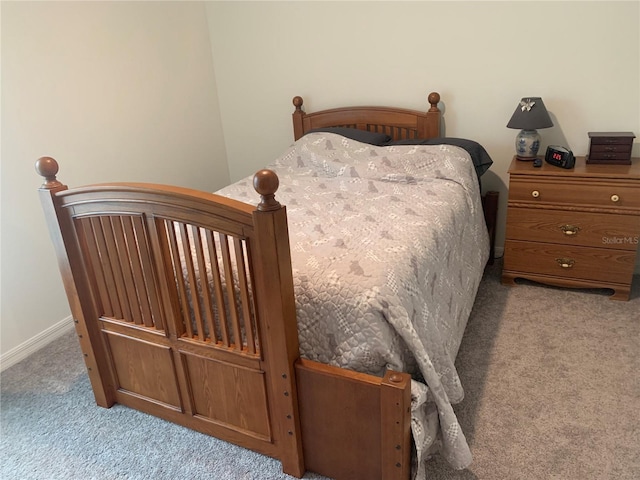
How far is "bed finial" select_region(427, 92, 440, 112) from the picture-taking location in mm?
2822

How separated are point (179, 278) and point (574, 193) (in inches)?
76.3

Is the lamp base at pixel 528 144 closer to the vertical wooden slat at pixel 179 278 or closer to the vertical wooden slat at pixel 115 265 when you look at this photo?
the vertical wooden slat at pixel 179 278

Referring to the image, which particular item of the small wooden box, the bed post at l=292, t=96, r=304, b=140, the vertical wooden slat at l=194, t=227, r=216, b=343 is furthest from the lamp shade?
the vertical wooden slat at l=194, t=227, r=216, b=343

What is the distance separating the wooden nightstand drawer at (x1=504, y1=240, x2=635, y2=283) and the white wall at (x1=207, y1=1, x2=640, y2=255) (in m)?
0.42

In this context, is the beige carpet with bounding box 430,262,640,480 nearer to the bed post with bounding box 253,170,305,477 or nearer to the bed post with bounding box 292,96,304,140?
the bed post with bounding box 253,170,305,477

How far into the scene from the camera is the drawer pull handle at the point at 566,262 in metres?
2.57

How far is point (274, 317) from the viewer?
1390 mm

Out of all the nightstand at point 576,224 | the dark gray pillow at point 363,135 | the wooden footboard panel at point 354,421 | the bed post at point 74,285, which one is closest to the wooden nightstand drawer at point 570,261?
the nightstand at point 576,224

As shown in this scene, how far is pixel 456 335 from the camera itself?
1957mm

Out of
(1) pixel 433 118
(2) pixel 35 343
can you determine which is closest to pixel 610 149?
(1) pixel 433 118

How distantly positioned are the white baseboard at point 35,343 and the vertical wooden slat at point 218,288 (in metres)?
1.36

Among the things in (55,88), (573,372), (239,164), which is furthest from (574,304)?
(55,88)

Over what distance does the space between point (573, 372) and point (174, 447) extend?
1.59 m

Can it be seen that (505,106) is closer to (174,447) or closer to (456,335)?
(456,335)
